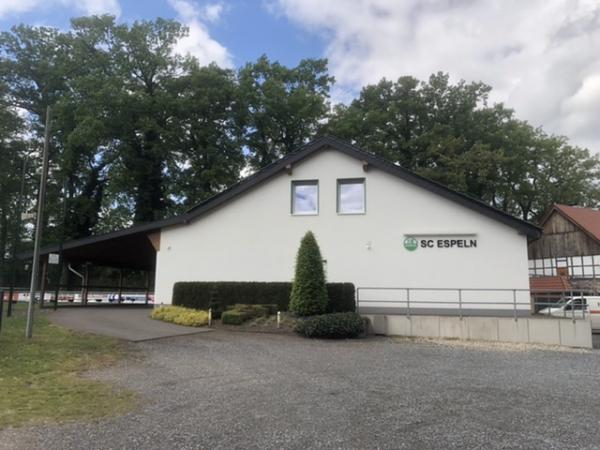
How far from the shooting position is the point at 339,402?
6.50m

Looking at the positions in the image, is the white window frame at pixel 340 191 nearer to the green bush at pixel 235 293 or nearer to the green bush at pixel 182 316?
the green bush at pixel 235 293

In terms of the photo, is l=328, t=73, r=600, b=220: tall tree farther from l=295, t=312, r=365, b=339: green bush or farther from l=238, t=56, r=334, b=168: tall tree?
l=295, t=312, r=365, b=339: green bush

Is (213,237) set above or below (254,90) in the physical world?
below

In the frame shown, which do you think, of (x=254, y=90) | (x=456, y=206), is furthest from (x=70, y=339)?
(x=254, y=90)

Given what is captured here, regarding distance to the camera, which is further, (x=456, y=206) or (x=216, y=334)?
(x=456, y=206)

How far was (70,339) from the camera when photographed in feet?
37.6

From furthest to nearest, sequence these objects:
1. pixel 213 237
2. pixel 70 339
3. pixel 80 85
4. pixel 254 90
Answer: pixel 254 90, pixel 80 85, pixel 213 237, pixel 70 339

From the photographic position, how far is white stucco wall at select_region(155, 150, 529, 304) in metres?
16.7

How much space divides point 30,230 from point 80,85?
45.7ft

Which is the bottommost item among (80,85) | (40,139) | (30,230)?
(30,230)

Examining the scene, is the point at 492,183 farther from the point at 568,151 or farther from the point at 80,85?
the point at 80,85

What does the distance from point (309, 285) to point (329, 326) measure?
1812mm

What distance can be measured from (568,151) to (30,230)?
1790 inches

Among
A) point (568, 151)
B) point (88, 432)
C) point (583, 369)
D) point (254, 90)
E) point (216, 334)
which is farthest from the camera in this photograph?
point (568, 151)
